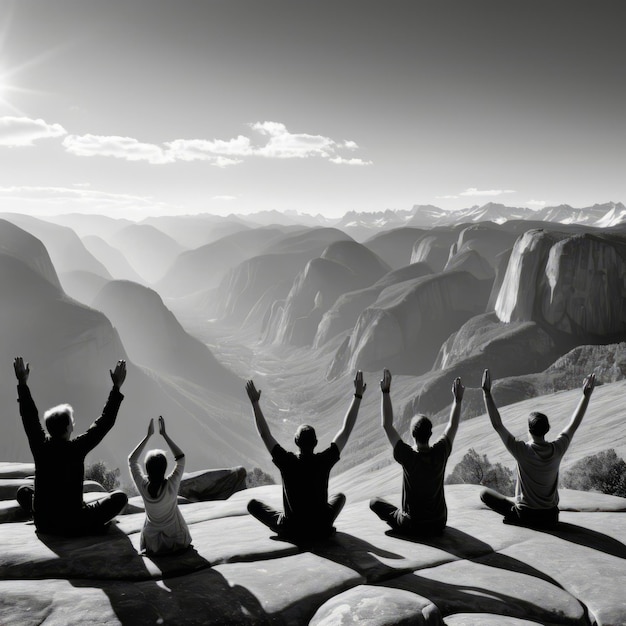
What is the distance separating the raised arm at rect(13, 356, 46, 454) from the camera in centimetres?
771

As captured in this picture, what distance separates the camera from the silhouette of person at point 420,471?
27.5ft

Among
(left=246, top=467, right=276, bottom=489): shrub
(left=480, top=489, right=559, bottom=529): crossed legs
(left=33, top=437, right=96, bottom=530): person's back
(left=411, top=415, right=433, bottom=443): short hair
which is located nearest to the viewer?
(left=33, top=437, right=96, bottom=530): person's back

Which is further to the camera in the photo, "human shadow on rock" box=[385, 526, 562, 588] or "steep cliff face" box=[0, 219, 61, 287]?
"steep cliff face" box=[0, 219, 61, 287]

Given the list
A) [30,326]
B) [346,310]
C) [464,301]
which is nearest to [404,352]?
[464,301]

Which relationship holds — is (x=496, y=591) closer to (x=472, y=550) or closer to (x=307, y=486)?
(x=472, y=550)

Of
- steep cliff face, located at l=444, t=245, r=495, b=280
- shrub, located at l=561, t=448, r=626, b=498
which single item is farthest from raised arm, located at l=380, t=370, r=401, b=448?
steep cliff face, located at l=444, t=245, r=495, b=280

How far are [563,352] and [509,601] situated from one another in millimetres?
89372

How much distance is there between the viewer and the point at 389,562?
778 cm

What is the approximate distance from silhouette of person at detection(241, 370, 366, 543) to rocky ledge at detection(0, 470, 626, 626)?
32cm

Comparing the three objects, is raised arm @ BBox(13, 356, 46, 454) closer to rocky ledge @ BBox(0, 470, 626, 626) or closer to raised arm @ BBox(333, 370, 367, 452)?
rocky ledge @ BBox(0, 470, 626, 626)

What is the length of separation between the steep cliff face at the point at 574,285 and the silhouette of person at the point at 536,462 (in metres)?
89.7

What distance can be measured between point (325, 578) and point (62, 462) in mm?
4501

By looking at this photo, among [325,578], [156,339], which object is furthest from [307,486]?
[156,339]

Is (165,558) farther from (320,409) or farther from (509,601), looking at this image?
(320,409)
